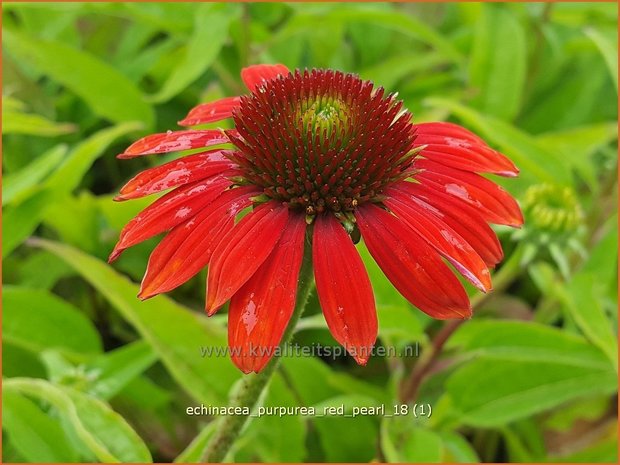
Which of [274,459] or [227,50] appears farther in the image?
[227,50]

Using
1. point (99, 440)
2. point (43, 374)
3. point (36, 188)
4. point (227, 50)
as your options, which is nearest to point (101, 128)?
point (227, 50)

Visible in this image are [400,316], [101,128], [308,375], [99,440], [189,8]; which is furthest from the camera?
[101,128]

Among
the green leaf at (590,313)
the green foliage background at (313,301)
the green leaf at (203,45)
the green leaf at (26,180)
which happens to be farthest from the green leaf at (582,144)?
the green leaf at (26,180)

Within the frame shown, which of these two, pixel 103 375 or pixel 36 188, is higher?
pixel 36 188

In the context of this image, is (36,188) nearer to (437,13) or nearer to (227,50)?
(227,50)

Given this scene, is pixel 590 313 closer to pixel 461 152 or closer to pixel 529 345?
pixel 529 345

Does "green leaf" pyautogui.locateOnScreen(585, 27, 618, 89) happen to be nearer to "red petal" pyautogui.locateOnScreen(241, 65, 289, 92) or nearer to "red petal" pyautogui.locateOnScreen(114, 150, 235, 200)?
"red petal" pyautogui.locateOnScreen(241, 65, 289, 92)

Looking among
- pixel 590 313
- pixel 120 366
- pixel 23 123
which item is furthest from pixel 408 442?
pixel 23 123

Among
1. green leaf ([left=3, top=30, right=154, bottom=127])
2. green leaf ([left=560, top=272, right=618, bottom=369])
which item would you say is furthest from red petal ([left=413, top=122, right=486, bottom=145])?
green leaf ([left=3, top=30, right=154, bottom=127])
